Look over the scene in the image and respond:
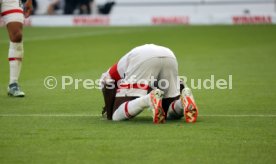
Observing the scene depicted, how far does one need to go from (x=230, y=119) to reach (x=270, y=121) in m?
0.49

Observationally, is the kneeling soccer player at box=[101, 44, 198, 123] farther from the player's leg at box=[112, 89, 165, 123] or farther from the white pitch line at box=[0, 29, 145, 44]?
the white pitch line at box=[0, 29, 145, 44]

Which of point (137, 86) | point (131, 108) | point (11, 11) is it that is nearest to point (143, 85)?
point (137, 86)

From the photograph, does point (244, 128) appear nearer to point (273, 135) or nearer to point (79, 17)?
point (273, 135)

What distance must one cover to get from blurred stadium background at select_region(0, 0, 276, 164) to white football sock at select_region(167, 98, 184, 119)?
0.19 metres

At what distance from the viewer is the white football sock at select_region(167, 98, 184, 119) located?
8953 millimetres

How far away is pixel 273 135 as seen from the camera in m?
7.97

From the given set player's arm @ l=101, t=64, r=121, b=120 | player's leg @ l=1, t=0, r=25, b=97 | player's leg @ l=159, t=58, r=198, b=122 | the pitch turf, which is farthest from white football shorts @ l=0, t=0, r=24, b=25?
player's leg @ l=159, t=58, r=198, b=122

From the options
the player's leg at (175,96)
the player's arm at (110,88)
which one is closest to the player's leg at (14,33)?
the player's arm at (110,88)

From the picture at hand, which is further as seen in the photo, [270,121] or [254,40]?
[254,40]

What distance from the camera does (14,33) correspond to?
11.9m

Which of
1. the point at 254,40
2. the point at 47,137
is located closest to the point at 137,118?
the point at 47,137

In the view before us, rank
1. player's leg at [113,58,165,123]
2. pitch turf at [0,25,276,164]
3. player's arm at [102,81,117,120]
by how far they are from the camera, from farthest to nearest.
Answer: player's arm at [102,81,117,120]
player's leg at [113,58,165,123]
pitch turf at [0,25,276,164]

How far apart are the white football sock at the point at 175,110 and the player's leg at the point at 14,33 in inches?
133

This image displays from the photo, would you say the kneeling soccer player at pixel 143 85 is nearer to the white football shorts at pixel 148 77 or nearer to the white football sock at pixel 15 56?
the white football shorts at pixel 148 77
